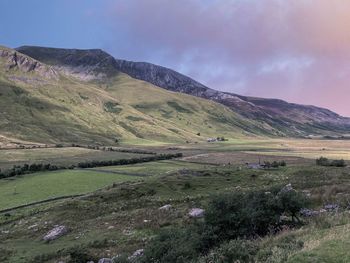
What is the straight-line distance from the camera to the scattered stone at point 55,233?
52.4 m

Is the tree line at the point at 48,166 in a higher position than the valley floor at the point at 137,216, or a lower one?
lower

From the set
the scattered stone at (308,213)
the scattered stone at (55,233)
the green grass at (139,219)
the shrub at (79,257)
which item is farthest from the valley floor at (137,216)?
the scattered stone at (308,213)

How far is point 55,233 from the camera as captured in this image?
53406 millimetres

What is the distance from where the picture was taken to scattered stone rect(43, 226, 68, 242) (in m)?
52.4

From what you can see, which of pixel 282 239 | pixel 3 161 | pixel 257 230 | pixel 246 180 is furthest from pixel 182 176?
pixel 3 161

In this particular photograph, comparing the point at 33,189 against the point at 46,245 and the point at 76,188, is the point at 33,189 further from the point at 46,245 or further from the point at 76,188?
the point at 46,245

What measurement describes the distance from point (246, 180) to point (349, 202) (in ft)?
152

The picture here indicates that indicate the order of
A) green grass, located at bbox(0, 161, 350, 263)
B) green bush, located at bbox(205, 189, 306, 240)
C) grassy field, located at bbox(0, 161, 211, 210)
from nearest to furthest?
green grass, located at bbox(0, 161, 350, 263) → green bush, located at bbox(205, 189, 306, 240) → grassy field, located at bbox(0, 161, 211, 210)

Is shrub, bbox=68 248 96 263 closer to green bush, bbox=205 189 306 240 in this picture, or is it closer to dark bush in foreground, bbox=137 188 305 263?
dark bush in foreground, bbox=137 188 305 263

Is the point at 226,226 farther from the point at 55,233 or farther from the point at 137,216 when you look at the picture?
the point at 55,233

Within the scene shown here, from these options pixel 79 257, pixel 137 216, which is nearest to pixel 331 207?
pixel 137 216

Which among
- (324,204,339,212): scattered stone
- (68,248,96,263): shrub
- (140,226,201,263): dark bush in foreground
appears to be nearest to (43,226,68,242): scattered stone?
(68,248,96,263): shrub

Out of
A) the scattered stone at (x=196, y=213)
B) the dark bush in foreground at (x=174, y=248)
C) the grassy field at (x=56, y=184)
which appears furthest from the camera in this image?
the grassy field at (x=56, y=184)

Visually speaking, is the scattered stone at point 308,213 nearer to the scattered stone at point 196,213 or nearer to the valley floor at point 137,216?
the valley floor at point 137,216
